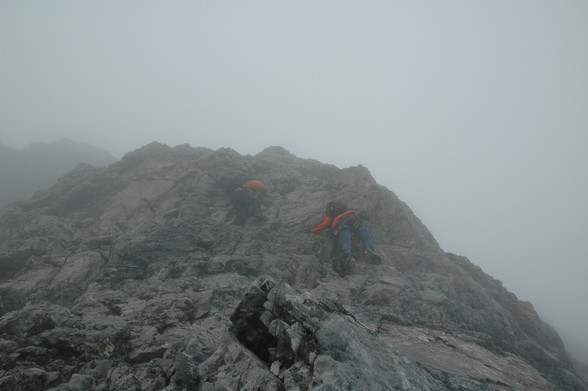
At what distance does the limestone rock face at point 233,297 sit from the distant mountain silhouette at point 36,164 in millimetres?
19066

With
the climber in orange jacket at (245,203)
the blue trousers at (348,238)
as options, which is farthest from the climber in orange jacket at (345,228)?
the climber in orange jacket at (245,203)

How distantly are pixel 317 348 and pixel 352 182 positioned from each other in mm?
19475

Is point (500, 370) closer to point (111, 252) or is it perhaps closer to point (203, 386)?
point (203, 386)

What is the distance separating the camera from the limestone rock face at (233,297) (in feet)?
22.8

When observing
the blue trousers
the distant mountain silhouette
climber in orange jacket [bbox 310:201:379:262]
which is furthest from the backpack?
the distant mountain silhouette

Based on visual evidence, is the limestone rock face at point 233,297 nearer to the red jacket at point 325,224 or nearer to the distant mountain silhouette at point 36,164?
the red jacket at point 325,224

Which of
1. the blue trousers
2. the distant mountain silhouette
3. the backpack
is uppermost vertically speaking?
the backpack

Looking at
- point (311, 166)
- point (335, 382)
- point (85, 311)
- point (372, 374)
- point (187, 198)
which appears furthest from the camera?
point (311, 166)

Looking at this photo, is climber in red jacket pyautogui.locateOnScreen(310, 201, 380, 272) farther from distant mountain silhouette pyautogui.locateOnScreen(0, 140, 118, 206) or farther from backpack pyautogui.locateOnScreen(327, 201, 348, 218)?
distant mountain silhouette pyautogui.locateOnScreen(0, 140, 118, 206)

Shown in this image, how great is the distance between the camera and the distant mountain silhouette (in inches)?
1573

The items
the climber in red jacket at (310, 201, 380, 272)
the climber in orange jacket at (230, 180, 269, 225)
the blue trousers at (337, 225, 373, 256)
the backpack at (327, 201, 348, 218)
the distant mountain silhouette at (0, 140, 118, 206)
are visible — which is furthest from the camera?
the distant mountain silhouette at (0, 140, 118, 206)

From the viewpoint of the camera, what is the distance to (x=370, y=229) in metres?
20.9

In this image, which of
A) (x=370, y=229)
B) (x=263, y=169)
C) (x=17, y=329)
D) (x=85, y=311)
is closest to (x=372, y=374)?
(x=17, y=329)

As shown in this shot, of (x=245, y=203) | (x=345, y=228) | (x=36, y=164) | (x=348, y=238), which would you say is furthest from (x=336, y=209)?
(x=36, y=164)
